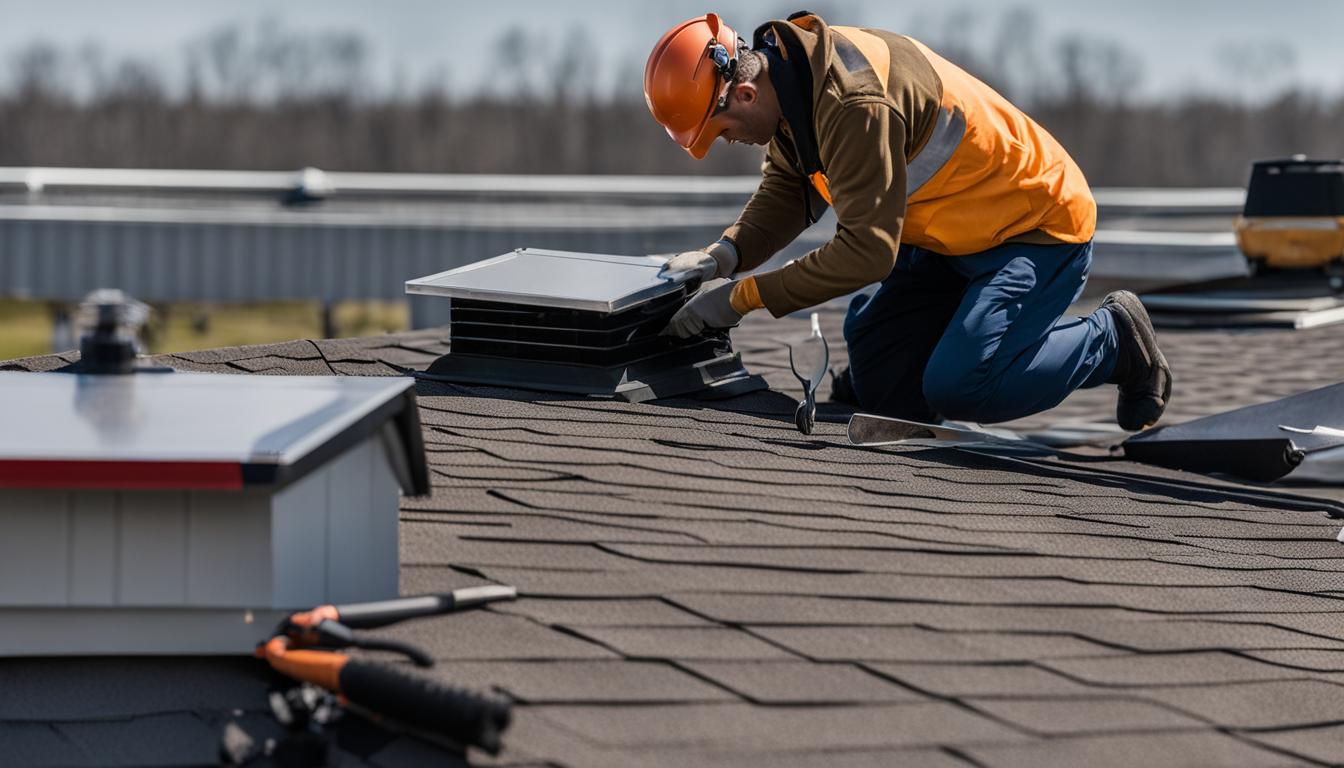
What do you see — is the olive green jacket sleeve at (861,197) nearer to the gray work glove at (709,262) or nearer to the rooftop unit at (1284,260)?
the gray work glove at (709,262)

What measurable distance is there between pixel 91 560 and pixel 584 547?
29.0 inches

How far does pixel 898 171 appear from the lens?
325 cm

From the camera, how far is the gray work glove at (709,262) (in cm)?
369

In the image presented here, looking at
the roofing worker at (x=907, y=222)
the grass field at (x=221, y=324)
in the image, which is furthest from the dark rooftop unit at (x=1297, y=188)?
the grass field at (x=221, y=324)

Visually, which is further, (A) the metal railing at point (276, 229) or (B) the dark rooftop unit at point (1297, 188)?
(A) the metal railing at point (276, 229)

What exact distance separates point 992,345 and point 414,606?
206 cm

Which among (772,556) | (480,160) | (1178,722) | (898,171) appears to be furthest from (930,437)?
(480,160)

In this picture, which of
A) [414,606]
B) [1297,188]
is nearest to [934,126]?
[414,606]

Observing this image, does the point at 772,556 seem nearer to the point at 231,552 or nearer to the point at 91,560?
the point at 231,552

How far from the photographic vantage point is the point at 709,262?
12.4 feet

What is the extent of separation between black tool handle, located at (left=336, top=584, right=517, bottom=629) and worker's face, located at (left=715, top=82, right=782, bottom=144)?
1687mm

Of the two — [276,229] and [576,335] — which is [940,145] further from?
[276,229]

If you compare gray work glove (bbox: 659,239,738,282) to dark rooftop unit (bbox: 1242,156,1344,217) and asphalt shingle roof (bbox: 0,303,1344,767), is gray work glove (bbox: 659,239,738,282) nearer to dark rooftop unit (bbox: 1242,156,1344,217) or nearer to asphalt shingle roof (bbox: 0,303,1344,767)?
asphalt shingle roof (bbox: 0,303,1344,767)

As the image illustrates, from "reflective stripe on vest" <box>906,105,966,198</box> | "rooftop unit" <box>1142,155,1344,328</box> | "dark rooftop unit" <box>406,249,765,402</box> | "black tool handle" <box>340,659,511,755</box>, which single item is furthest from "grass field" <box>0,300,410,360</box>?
"black tool handle" <box>340,659,511,755</box>
